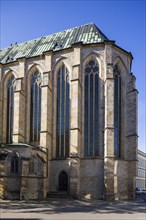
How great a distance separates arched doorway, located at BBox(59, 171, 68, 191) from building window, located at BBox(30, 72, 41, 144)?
5449 mm

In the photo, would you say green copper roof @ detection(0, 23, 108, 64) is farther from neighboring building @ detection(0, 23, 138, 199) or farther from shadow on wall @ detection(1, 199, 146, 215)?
shadow on wall @ detection(1, 199, 146, 215)

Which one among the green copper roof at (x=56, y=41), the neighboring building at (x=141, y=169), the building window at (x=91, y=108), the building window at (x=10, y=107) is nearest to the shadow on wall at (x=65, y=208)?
the building window at (x=91, y=108)

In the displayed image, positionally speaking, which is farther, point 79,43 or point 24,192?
point 79,43

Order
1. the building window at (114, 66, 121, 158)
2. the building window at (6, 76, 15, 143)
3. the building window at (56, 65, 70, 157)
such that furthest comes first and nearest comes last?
the building window at (6, 76, 15, 143), the building window at (56, 65, 70, 157), the building window at (114, 66, 121, 158)

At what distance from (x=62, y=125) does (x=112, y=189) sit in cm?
938

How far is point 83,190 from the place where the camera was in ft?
100

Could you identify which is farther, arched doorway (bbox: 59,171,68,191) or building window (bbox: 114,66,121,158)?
building window (bbox: 114,66,121,158)

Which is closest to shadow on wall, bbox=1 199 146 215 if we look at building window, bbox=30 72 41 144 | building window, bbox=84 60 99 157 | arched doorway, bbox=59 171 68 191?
arched doorway, bbox=59 171 68 191

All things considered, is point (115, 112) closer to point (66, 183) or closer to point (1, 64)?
point (66, 183)

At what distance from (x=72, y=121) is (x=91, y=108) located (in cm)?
293

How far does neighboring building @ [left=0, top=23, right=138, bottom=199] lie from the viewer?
29094 mm

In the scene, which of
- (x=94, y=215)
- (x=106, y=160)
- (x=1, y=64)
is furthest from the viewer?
(x=1, y=64)

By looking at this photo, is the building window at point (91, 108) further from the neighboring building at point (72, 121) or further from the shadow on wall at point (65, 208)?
the shadow on wall at point (65, 208)

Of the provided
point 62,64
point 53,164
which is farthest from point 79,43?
point 53,164
